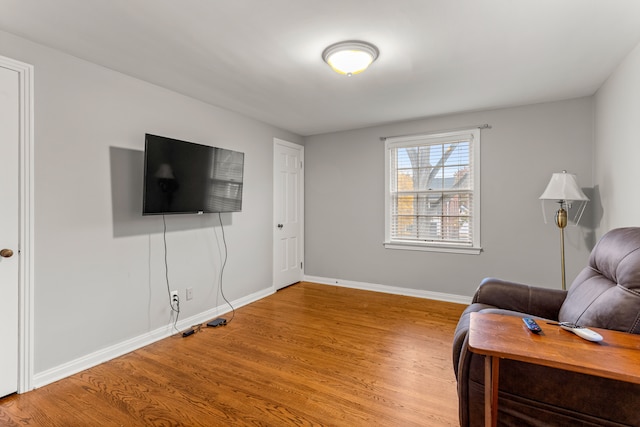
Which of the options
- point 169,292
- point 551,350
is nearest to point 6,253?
point 169,292

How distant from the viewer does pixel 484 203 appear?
3711 millimetres

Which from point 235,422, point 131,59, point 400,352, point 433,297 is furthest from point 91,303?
point 433,297

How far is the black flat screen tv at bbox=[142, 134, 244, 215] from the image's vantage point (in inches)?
99.7

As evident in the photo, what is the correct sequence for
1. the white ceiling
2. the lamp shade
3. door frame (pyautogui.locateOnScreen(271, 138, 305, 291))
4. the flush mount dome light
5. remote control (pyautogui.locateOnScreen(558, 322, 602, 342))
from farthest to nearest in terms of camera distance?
door frame (pyautogui.locateOnScreen(271, 138, 305, 291)), the lamp shade, the flush mount dome light, the white ceiling, remote control (pyautogui.locateOnScreen(558, 322, 602, 342))

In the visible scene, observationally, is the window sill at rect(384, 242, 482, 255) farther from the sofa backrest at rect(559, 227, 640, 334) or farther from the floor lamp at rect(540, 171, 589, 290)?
the sofa backrest at rect(559, 227, 640, 334)

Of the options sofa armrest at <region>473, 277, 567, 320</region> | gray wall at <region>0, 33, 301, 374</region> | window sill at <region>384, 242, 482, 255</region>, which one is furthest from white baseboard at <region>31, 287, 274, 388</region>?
sofa armrest at <region>473, 277, 567, 320</region>

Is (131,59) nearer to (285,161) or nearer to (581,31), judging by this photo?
(285,161)

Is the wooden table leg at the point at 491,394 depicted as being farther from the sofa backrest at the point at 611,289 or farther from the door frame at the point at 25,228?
the door frame at the point at 25,228

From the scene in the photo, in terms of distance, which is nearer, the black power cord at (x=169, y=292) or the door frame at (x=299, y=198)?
the black power cord at (x=169, y=292)

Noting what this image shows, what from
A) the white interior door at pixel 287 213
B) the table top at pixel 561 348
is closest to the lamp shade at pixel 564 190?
the table top at pixel 561 348

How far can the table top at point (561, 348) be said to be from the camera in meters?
0.98

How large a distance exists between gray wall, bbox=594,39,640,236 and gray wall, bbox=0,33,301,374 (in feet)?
11.8

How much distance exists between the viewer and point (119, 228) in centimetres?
256

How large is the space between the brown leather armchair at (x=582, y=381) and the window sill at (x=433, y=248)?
81.3 inches
